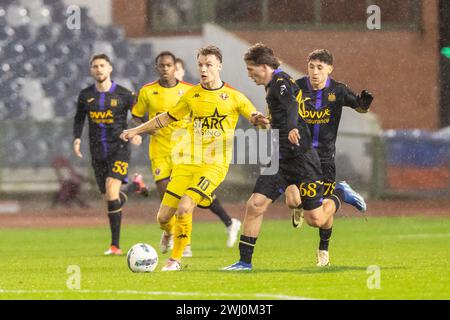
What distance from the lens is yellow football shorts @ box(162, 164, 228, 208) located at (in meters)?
11.0

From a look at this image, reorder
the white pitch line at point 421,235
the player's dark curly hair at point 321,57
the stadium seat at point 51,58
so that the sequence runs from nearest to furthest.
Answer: the player's dark curly hair at point 321,57, the white pitch line at point 421,235, the stadium seat at point 51,58

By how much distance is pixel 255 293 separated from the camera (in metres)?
9.03

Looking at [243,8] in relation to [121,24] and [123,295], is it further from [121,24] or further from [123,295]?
[123,295]

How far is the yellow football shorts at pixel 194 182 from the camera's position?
11000mm

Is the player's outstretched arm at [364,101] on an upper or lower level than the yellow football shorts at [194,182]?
upper

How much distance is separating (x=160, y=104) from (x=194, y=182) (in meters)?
3.12

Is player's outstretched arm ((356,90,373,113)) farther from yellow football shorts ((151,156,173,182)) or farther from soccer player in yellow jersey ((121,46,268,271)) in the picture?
yellow football shorts ((151,156,173,182))

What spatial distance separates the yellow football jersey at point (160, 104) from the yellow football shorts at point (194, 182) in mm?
2587

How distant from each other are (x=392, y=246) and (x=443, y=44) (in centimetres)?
1503

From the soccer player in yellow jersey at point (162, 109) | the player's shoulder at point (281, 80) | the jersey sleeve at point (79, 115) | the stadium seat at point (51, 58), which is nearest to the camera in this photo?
the player's shoulder at point (281, 80)

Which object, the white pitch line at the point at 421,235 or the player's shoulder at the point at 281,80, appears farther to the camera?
the white pitch line at the point at 421,235

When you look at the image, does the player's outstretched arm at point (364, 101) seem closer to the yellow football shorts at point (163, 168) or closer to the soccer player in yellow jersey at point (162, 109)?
the soccer player in yellow jersey at point (162, 109)

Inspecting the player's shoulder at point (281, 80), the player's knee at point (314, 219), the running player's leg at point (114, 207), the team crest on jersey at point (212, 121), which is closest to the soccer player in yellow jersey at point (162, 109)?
the running player's leg at point (114, 207)
